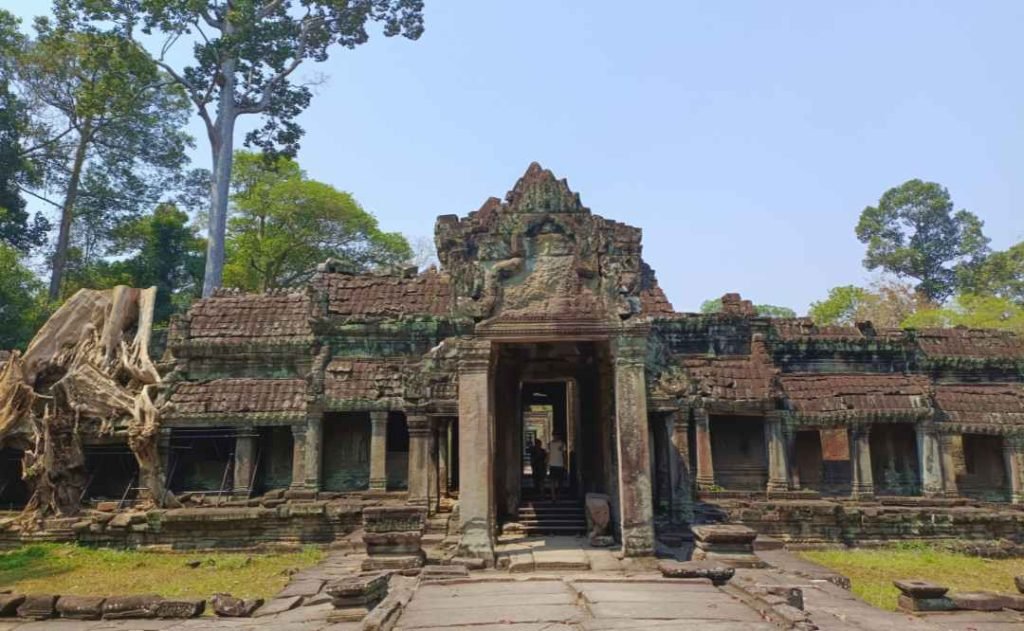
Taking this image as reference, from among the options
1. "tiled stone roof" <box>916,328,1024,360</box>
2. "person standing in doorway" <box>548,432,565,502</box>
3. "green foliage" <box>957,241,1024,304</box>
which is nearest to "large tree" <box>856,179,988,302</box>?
"green foliage" <box>957,241,1024,304</box>

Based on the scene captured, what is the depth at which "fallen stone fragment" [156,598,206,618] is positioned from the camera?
25.4ft

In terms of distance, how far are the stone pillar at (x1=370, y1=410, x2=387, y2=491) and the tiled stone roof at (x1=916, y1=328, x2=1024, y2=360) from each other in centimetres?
1506

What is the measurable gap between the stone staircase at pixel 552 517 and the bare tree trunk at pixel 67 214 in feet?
86.5

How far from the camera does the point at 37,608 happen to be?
7.75m

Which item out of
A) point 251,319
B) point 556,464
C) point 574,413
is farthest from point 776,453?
point 251,319

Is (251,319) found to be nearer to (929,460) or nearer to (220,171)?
(220,171)

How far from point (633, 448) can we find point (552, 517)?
3282mm

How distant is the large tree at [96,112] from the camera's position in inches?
1020

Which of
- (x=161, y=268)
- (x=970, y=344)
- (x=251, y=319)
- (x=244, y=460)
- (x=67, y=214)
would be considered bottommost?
(x=244, y=460)

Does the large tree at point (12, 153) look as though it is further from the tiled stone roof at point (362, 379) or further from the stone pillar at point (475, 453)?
the stone pillar at point (475, 453)

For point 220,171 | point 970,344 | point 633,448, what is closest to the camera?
point 633,448

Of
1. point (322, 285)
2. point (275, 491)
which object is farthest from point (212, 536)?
point (322, 285)

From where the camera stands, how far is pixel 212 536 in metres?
13.6

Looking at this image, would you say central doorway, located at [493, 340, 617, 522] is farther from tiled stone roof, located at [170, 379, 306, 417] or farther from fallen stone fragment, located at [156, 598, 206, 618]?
tiled stone roof, located at [170, 379, 306, 417]
